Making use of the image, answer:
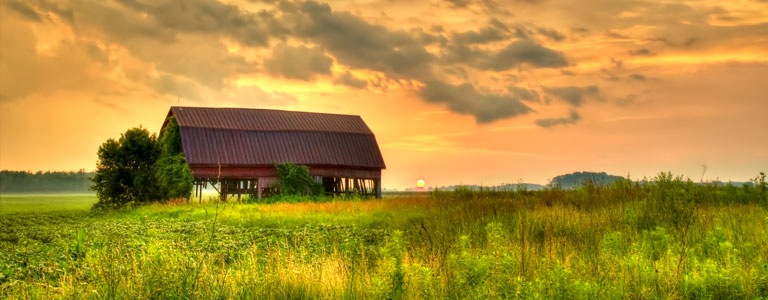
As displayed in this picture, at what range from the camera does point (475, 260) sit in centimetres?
822

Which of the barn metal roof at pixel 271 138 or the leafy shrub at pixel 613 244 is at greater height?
the barn metal roof at pixel 271 138

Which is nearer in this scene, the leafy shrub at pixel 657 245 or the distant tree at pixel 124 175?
the leafy shrub at pixel 657 245

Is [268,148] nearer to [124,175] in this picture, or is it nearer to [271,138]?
[271,138]

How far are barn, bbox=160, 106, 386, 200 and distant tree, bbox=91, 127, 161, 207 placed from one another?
2.65 metres

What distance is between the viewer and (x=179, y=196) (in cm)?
3662

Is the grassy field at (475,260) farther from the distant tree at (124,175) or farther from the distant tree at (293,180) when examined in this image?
the distant tree at (293,180)

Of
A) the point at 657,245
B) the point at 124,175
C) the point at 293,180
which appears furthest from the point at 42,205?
the point at 657,245

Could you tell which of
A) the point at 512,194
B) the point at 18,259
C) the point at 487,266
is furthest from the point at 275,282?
the point at 512,194

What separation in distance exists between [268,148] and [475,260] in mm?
33869

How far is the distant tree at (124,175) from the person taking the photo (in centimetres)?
3644

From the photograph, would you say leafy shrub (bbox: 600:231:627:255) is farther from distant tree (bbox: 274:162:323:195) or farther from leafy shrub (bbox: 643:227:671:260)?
distant tree (bbox: 274:162:323:195)

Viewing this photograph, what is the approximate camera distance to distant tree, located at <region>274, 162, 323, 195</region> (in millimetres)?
40031

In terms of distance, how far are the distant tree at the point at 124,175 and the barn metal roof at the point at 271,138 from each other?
2.74 metres

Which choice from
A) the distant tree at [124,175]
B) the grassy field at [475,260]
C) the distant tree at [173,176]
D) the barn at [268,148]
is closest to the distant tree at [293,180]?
the barn at [268,148]
